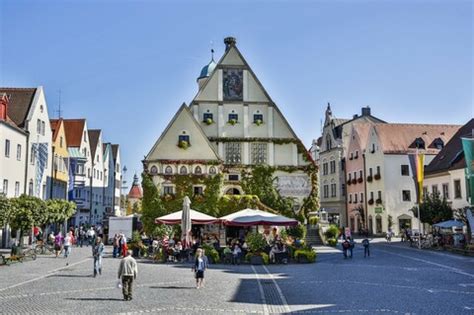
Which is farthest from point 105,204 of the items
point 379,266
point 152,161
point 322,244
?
point 379,266

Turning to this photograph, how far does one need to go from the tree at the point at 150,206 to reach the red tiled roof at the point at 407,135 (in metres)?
28.0

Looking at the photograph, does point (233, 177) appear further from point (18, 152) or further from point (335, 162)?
point (335, 162)

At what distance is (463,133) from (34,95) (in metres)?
39.9

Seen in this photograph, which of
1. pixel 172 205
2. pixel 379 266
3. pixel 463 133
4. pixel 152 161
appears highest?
pixel 463 133

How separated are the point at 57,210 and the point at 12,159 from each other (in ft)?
18.8

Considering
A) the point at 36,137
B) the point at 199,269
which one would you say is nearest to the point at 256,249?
the point at 199,269

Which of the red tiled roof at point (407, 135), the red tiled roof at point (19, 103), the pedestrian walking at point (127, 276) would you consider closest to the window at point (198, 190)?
the red tiled roof at point (19, 103)

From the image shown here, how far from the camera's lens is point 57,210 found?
36.4 m

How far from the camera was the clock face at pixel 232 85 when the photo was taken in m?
47.6

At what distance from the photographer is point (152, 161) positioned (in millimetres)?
44500

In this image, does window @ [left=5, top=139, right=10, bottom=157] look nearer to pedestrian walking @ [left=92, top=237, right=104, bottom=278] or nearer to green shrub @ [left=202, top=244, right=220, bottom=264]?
green shrub @ [left=202, top=244, right=220, bottom=264]

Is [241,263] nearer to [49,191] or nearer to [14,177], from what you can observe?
[14,177]

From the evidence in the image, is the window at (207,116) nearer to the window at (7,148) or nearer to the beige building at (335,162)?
the window at (7,148)

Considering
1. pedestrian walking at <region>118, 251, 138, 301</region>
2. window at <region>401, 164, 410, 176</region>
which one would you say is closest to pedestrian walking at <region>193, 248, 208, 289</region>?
pedestrian walking at <region>118, 251, 138, 301</region>
